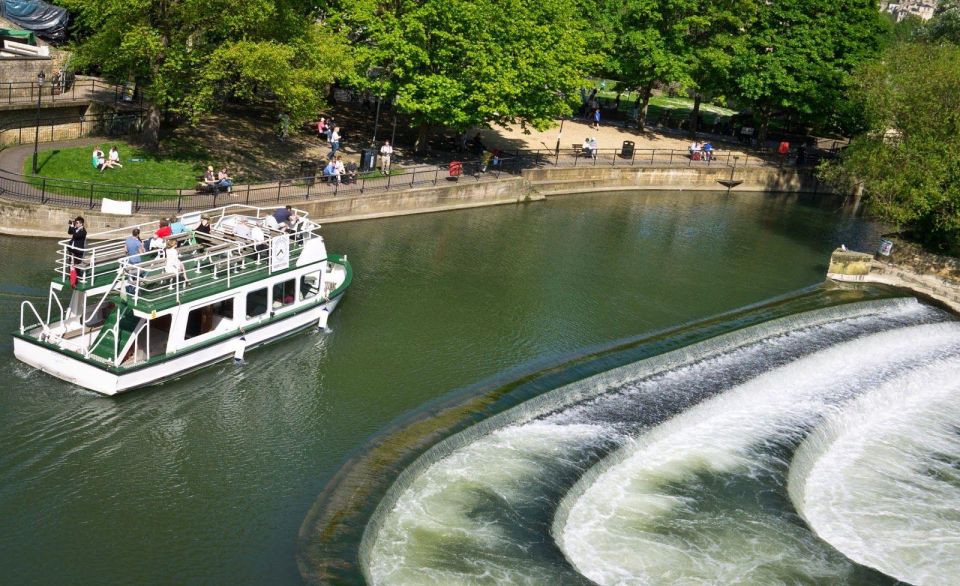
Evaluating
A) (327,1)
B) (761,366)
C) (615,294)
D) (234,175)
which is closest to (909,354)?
(761,366)

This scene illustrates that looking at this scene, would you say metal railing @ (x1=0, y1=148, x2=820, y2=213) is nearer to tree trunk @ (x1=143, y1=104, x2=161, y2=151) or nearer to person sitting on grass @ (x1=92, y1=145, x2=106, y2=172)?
person sitting on grass @ (x1=92, y1=145, x2=106, y2=172)

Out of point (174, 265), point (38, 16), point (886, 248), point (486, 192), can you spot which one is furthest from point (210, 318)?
point (886, 248)

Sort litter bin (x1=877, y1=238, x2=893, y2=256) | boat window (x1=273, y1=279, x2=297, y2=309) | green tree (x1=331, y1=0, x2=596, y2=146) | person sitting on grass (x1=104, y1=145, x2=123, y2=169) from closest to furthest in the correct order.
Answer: boat window (x1=273, y1=279, x2=297, y2=309)
person sitting on grass (x1=104, y1=145, x2=123, y2=169)
litter bin (x1=877, y1=238, x2=893, y2=256)
green tree (x1=331, y1=0, x2=596, y2=146)

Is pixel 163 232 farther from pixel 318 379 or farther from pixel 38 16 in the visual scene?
pixel 38 16

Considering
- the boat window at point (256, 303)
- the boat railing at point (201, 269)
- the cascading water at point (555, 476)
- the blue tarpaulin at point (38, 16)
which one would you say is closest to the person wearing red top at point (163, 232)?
the boat railing at point (201, 269)

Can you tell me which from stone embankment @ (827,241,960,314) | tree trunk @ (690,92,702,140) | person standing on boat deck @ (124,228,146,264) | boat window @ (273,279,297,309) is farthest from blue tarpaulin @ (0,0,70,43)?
tree trunk @ (690,92,702,140)

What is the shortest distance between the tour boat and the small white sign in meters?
0.03

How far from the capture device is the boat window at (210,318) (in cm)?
2864

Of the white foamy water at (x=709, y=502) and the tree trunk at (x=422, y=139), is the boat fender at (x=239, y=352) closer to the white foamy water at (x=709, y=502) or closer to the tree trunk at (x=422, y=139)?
the white foamy water at (x=709, y=502)

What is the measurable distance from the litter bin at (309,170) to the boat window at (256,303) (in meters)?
13.9

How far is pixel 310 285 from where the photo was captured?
32.7m

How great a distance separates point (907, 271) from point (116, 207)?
3339 cm

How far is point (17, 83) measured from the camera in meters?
44.4

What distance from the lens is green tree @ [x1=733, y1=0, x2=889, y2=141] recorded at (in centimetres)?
6550
